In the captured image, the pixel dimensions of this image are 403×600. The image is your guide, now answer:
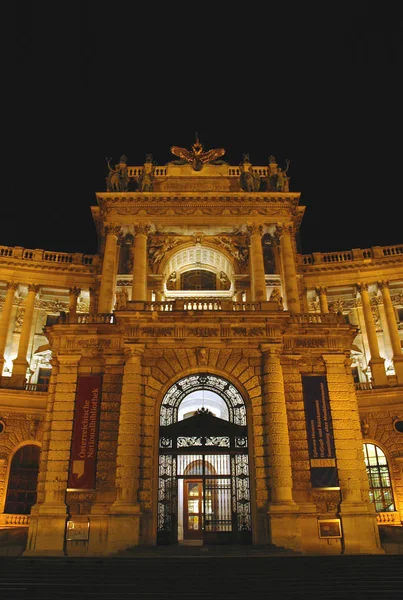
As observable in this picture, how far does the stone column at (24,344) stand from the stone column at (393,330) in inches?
1017

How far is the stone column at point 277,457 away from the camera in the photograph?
20.5 metres

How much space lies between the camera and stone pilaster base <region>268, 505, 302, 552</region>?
2036cm

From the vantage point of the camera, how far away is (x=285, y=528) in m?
20.4

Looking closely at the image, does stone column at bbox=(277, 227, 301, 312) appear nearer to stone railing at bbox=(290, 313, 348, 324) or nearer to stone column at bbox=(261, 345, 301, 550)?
stone railing at bbox=(290, 313, 348, 324)

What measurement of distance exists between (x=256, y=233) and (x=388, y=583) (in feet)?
77.2

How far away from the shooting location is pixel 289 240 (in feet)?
113

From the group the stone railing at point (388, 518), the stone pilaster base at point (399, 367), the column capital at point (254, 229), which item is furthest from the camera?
the stone pilaster base at point (399, 367)

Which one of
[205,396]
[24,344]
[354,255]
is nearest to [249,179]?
[354,255]

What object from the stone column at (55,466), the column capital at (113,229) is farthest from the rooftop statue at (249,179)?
the stone column at (55,466)

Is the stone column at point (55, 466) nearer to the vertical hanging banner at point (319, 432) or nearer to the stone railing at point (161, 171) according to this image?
the vertical hanging banner at point (319, 432)

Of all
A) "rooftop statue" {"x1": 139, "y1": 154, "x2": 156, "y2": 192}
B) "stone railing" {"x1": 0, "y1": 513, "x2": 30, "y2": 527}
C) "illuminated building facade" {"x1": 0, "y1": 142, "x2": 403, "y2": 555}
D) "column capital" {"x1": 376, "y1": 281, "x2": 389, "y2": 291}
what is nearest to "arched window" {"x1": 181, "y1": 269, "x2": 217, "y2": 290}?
"illuminated building facade" {"x1": 0, "y1": 142, "x2": 403, "y2": 555}

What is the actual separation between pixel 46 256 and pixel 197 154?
588 inches

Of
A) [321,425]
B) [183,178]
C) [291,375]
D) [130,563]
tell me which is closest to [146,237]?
[183,178]

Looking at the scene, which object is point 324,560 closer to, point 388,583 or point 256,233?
point 388,583
